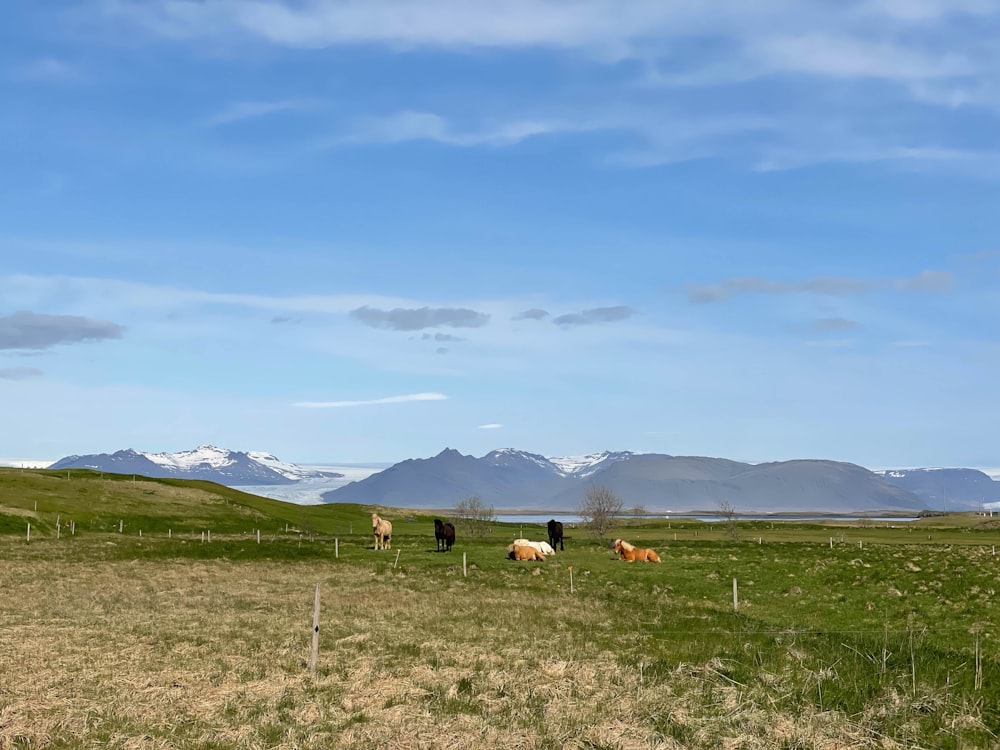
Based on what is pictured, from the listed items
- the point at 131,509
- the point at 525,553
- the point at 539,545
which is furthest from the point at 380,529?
the point at 131,509

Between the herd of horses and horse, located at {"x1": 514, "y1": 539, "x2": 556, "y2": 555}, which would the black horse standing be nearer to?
the herd of horses

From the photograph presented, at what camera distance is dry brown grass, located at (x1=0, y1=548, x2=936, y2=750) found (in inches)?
677

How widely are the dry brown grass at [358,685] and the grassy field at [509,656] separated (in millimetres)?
79

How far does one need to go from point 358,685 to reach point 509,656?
5397 mm

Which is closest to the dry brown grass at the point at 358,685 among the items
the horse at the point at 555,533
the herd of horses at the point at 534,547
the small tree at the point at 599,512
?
the herd of horses at the point at 534,547

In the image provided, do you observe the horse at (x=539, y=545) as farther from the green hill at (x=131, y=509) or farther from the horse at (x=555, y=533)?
the green hill at (x=131, y=509)

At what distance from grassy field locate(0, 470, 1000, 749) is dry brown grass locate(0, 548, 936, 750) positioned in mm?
79

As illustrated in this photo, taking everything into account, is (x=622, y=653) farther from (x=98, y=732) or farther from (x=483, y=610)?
(x=98, y=732)

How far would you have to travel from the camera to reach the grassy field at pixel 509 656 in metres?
17.7

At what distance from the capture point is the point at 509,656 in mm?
25203

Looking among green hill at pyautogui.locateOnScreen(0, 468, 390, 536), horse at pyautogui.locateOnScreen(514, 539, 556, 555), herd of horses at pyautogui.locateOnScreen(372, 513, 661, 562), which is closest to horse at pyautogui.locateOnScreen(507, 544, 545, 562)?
herd of horses at pyautogui.locateOnScreen(372, 513, 661, 562)

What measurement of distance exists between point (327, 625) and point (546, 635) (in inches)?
303

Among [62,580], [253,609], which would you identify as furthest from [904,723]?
[62,580]

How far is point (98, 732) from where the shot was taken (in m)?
17.3
